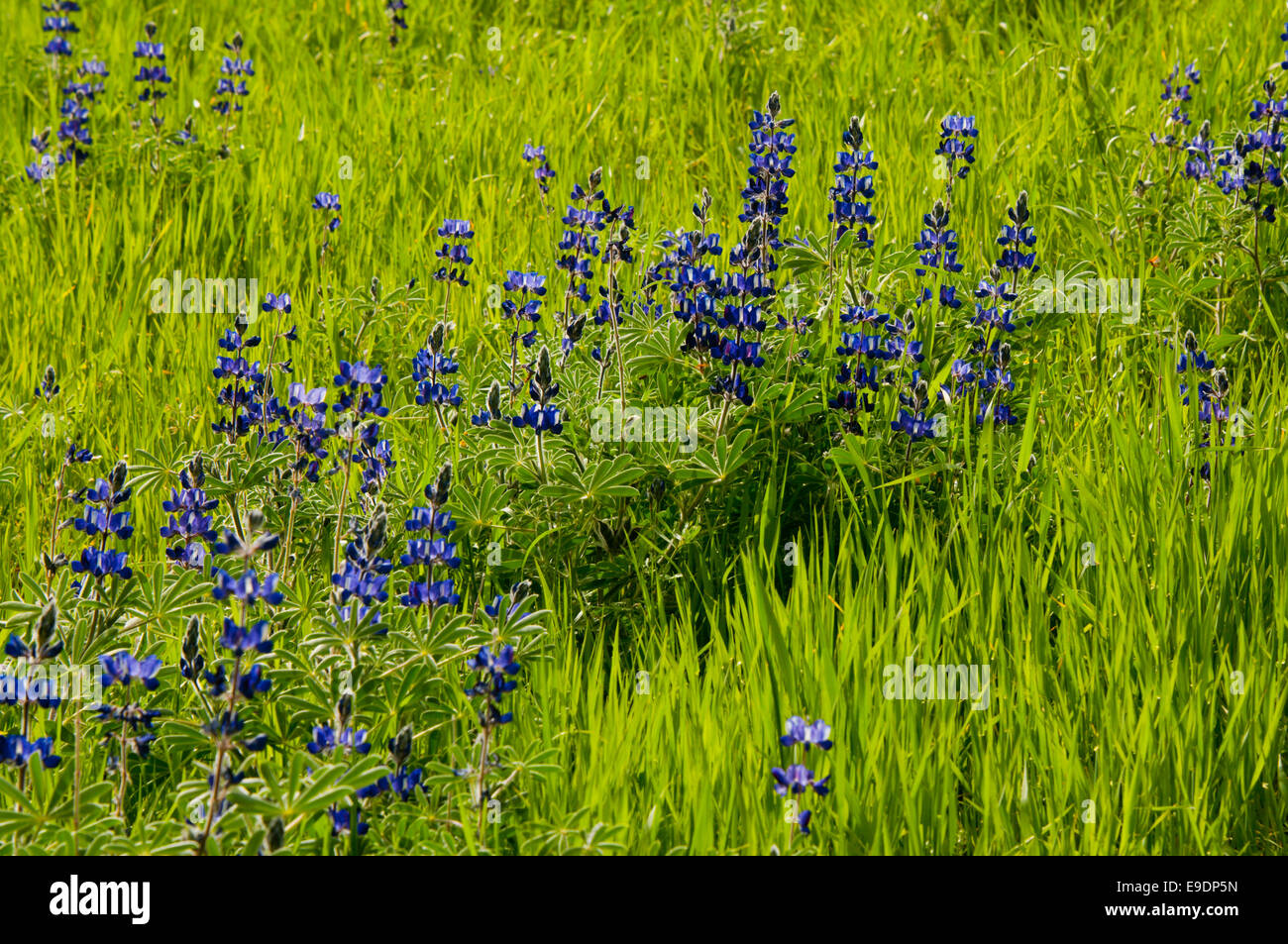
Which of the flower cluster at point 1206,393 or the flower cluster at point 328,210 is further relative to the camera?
the flower cluster at point 328,210

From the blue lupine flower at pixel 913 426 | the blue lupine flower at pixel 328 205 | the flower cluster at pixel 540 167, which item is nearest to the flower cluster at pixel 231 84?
the blue lupine flower at pixel 328 205

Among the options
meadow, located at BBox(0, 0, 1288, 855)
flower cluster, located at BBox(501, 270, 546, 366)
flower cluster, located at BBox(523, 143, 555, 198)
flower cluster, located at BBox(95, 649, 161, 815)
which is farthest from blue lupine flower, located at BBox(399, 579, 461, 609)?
flower cluster, located at BBox(523, 143, 555, 198)

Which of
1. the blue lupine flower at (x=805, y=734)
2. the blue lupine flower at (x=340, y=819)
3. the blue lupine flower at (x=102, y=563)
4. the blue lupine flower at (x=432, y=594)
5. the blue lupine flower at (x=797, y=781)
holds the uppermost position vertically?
the blue lupine flower at (x=102, y=563)

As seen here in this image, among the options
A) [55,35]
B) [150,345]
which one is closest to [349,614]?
[150,345]

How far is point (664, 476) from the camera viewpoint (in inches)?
124

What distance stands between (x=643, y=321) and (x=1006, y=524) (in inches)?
47.3

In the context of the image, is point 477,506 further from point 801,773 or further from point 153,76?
point 153,76

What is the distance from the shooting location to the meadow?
7.57 feet

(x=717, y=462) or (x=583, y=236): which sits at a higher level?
(x=583, y=236)

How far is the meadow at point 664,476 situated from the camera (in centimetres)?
231

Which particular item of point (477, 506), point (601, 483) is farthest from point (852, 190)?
point (477, 506)

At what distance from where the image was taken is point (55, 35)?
711 cm

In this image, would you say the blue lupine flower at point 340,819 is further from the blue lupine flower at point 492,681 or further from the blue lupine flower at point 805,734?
the blue lupine flower at point 805,734
